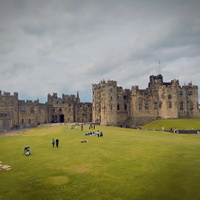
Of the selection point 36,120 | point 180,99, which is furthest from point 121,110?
point 36,120

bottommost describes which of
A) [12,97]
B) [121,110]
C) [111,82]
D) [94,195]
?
[94,195]

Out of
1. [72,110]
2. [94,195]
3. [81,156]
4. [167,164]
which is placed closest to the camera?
[94,195]

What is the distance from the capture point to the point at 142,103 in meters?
70.2

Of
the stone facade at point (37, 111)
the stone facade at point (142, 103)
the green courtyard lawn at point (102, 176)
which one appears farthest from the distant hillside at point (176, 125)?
the stone facade at point (37, 111)

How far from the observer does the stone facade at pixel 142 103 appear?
6600 cm

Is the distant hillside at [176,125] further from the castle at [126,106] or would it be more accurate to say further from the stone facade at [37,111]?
the stone facade at [37,111]

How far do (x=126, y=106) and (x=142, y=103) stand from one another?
20.5ft

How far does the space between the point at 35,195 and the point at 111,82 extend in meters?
56.8

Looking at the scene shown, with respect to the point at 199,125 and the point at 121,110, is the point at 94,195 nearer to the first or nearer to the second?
the point at 199,125

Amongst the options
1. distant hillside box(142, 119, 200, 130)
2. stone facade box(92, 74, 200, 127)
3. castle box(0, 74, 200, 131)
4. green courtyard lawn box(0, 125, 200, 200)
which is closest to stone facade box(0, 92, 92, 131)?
castle box(0, 74, 200, 131)

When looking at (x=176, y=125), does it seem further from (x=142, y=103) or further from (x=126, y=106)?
(x=126, y=106)

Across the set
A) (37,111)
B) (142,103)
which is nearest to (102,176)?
(142,103)

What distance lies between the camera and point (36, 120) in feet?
237

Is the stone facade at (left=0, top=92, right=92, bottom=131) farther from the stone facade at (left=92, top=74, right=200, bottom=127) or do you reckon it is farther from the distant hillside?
the distant hillside
